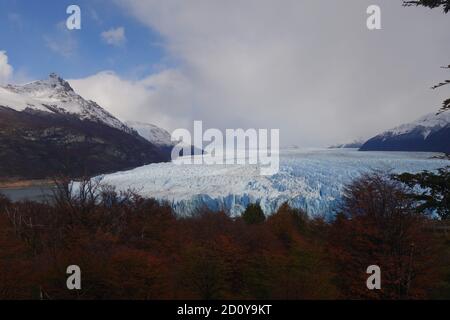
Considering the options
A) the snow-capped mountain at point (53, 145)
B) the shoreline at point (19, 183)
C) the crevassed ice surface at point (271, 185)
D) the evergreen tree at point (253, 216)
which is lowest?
the shoreline at point (19, 183)

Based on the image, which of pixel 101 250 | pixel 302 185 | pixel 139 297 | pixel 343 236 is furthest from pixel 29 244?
pixel 302 185

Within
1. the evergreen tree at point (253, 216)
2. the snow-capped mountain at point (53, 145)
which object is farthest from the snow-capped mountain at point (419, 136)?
the snow-capped mountain at point (53, 145)

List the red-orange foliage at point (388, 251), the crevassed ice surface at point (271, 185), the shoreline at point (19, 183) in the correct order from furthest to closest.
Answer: the shoreline at point (19, 183) < the crevassed ice surface at point (271, 185) < the red-orange foliage at point (388, 251)

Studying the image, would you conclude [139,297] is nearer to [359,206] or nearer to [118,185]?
[359,206]

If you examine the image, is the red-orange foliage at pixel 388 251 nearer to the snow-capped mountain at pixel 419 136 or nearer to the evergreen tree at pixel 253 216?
the evergreen tree at pixel 253 216

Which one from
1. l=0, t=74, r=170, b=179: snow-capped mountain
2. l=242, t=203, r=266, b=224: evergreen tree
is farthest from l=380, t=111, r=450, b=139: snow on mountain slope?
l=0, t=74, r=170, b=179: snow-capped mountain
